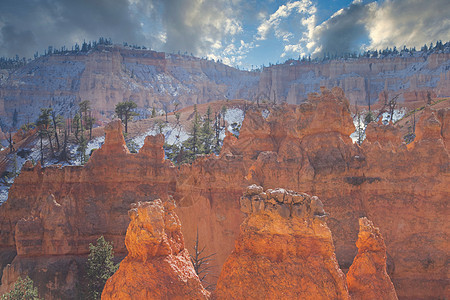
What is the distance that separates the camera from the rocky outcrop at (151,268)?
7.09 metres

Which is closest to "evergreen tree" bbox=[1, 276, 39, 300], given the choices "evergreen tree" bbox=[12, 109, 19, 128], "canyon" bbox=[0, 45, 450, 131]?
"canyon" bbox=[0, 45, 450, 131]

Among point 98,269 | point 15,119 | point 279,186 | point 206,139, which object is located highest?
point 15,119

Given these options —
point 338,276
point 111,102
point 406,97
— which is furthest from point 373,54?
point 338,276

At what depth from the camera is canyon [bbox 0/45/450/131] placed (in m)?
130

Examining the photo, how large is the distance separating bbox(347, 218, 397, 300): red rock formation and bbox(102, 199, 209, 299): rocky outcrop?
3.79 m

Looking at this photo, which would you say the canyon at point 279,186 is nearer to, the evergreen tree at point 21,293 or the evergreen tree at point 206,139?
the evergreen tree at point 21,293

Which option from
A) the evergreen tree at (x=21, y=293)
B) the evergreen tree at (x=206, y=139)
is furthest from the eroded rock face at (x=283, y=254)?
the evergreen tree at (x=206, y=139)

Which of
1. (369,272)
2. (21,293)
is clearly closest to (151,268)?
(369,272)

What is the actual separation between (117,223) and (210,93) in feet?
497

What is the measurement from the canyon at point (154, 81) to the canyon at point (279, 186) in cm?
10688

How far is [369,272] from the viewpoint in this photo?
9.56 meters

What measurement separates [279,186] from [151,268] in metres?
9.12

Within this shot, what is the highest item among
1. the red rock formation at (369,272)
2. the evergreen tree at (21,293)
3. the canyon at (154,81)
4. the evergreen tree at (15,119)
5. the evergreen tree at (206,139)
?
the canyon at (154,81)

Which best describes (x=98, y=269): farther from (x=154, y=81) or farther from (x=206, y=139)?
(x=154, y=81)
